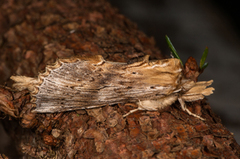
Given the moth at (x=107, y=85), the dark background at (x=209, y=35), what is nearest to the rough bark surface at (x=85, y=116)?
the moth at (x=107, y=85)

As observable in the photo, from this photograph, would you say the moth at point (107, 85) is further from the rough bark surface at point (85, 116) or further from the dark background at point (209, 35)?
the dark background at point (209, 35)

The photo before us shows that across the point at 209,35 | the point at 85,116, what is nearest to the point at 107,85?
the point at 85,116

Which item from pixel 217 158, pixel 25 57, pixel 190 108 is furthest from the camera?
pixel 25 57

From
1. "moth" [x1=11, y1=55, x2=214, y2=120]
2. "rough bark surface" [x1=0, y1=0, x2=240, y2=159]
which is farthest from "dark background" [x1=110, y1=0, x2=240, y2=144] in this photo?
"moth" [x1=11, y1=55, x2=214, y2=120]

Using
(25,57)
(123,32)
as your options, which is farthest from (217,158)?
(25,57)

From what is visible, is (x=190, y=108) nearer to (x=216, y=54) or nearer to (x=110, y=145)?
(x=110, y=145)

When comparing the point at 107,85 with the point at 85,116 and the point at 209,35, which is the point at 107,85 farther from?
the point at 209,35
